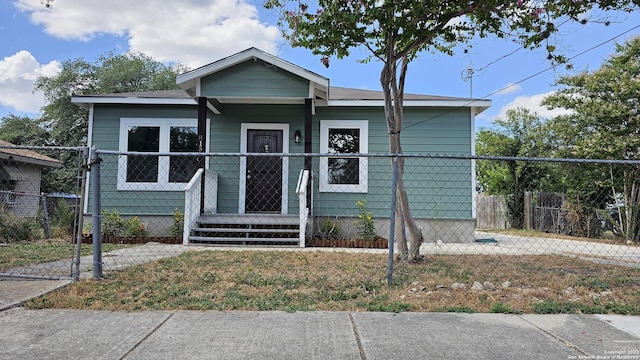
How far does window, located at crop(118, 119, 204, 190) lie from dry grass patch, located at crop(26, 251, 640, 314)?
4.53 metres

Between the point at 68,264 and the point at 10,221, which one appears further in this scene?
the point at 10,221

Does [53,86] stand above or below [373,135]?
above

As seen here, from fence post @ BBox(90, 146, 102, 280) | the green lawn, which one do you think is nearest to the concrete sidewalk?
fence post @ BBox(90, 146, 102, 280)

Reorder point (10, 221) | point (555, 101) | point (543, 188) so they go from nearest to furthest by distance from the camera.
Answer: point (10, 221) → point (555, 101) → point (543, 188)

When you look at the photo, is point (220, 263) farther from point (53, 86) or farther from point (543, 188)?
point (53, 86)

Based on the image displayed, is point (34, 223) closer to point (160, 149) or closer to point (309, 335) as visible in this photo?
point (160, 149)

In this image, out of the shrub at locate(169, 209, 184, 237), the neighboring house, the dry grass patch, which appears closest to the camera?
the dry grass patch

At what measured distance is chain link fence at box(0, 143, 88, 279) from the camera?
177 inches

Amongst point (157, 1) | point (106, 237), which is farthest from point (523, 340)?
point (157, 1)

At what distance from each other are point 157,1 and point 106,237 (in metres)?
8.41

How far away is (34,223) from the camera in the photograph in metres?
8.98

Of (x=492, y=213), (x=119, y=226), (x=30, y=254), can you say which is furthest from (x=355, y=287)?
(x=492, y=213)

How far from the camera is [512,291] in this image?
3984 mm

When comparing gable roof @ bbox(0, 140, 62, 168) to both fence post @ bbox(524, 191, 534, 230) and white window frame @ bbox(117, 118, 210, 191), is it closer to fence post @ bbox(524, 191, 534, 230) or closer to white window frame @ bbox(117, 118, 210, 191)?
white window frame @ bbox(117, 118, 210, 191)
